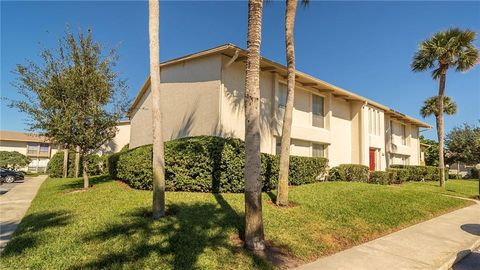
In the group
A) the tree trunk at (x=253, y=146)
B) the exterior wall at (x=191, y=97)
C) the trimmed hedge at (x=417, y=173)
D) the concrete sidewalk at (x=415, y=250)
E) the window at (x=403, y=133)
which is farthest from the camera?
the window at (x=403, y=133)

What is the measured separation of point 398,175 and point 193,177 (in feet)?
55.9

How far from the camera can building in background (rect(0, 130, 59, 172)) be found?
47875mm

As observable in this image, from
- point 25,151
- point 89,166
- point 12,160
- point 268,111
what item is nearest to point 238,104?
point 268,111

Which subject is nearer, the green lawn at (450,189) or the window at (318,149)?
the green lawn at (450,189)

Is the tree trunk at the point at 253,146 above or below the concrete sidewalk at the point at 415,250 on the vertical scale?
above

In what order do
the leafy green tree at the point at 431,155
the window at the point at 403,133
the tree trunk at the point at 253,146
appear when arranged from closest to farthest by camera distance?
1. the tree trunk at the point at 253,146
2. the window at the point at 403,133
3. the leafy green tree at the point at 431,155

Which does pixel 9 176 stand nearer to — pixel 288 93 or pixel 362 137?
pixel 288 93

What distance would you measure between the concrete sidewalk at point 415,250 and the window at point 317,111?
10034mm

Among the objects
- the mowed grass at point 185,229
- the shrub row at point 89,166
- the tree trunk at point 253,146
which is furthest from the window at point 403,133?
the tree trunk at point 253,146

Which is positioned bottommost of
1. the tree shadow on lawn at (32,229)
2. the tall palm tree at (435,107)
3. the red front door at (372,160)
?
the tree shadow on lawn at (32,229)

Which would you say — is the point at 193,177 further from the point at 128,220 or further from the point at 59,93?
the point at 59,93

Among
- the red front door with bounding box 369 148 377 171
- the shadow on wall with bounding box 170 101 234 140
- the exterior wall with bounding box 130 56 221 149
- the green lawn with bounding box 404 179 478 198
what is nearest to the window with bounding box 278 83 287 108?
the shadow on wall with bounding box 170 101 234 140

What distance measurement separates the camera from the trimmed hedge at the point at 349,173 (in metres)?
18.1

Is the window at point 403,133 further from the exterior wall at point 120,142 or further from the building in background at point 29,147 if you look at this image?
the building in background at point 29,147
